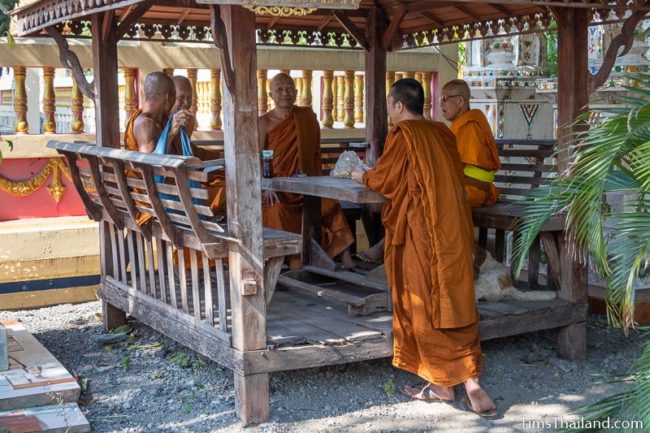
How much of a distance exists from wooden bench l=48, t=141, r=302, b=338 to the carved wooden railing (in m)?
1.27

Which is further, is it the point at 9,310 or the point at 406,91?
the point at 9,310

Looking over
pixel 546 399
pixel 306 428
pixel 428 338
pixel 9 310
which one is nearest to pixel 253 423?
pixel 306 428

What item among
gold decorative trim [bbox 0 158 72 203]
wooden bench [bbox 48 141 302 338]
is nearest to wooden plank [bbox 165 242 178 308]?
wooden bench [bbox 48 141 302 338]

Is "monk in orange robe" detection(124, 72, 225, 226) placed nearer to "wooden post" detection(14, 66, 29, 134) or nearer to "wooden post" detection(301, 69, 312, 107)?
"wooden post" detection(14, 66, 29, 134)

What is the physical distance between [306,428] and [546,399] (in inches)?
60.5

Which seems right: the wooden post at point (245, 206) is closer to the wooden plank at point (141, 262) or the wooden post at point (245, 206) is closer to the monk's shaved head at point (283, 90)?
the wooden plank at point (141, 262)

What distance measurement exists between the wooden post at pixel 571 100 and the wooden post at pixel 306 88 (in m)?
3.45

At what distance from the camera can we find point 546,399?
5.82m

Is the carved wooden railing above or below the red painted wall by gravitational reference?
above

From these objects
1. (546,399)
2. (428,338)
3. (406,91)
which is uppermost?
(406,91)

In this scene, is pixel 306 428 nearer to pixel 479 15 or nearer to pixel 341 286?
pixel 341 286

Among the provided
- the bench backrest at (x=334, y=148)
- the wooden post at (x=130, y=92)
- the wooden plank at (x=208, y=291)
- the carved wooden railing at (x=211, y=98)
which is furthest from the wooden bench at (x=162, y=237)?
the bench backrest at (x=334, y=148)

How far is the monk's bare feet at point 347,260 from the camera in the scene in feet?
24.8

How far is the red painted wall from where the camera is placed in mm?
8039
